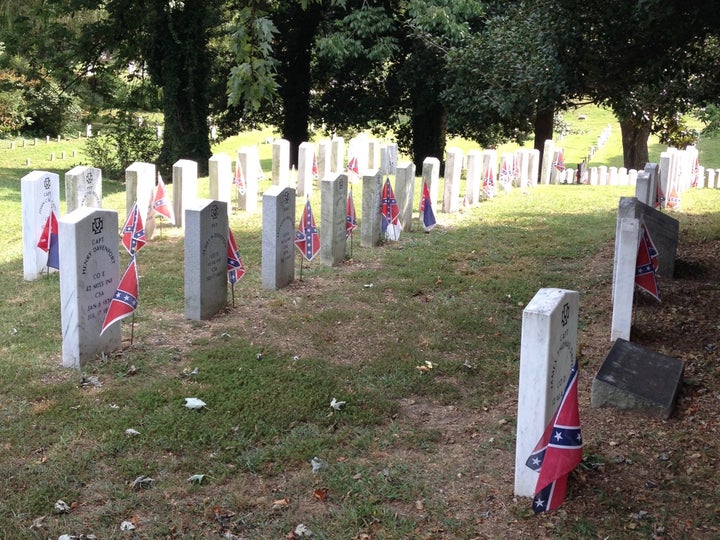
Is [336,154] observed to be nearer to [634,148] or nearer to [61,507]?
[634,148]

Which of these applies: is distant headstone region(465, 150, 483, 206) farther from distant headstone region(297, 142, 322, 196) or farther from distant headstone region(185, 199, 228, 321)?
distant headstone region(185, 199, 228, 321)

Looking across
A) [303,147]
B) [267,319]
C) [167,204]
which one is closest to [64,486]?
[267,319]

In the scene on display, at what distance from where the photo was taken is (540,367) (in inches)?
193

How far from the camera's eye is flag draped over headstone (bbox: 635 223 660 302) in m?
8.08

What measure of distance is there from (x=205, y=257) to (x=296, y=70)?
1809cm

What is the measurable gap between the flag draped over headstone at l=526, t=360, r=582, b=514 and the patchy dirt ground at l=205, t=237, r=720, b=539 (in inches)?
5.6

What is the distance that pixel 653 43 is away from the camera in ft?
28.5

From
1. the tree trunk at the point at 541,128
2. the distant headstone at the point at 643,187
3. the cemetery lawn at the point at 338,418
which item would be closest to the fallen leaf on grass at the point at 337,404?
the cemetery lawn at the point at 338,418

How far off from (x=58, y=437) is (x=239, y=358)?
1959 millimetres

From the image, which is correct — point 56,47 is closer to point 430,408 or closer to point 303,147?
point 303,147

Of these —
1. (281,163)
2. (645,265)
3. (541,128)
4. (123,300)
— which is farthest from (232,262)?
(541,128)

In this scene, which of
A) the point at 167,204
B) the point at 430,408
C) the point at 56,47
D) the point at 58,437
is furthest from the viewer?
the point at 56,47

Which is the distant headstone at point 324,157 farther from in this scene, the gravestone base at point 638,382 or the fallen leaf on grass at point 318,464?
the fallen leaf on grass at point 318,464

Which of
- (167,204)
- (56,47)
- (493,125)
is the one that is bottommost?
(167,204)
